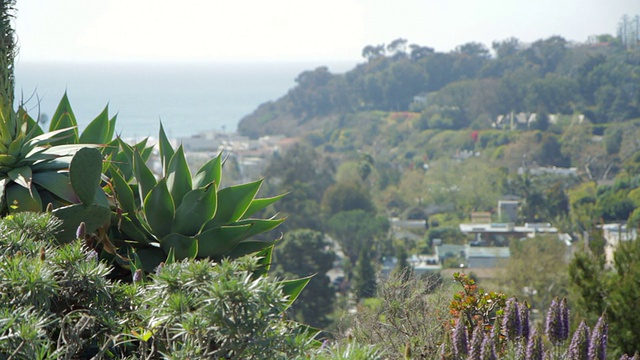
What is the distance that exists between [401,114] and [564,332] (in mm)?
70100

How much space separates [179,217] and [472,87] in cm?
6880

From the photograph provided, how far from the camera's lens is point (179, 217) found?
2422 millimetres

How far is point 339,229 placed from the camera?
37.9m

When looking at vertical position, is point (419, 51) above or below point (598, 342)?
below

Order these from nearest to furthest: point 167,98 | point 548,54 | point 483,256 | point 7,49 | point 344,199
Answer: point 7,49 < point 483,256 < point 344,199 < point 548,54 < point 167,98

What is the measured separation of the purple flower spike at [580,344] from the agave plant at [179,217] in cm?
94

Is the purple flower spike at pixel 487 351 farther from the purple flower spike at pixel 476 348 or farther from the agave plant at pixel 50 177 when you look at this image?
the agave plant at pixel 50 177

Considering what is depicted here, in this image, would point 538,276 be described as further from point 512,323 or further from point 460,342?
point 460,342

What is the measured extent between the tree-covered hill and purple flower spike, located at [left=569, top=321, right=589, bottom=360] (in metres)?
60.3

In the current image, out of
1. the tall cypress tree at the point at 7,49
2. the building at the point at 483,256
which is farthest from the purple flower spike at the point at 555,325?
the building at the point at 483,256

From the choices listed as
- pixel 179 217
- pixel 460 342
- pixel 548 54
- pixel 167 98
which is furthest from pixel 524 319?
pixel 167 98

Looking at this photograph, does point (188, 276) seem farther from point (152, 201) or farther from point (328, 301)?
point (328, 301)

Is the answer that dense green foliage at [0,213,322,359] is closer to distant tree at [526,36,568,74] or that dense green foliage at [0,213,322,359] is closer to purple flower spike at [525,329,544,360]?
purple flower spike at [525,329,544,360]

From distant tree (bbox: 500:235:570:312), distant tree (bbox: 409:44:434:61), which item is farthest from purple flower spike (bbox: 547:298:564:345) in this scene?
distant tree (bbox: 409:44:434:61)
